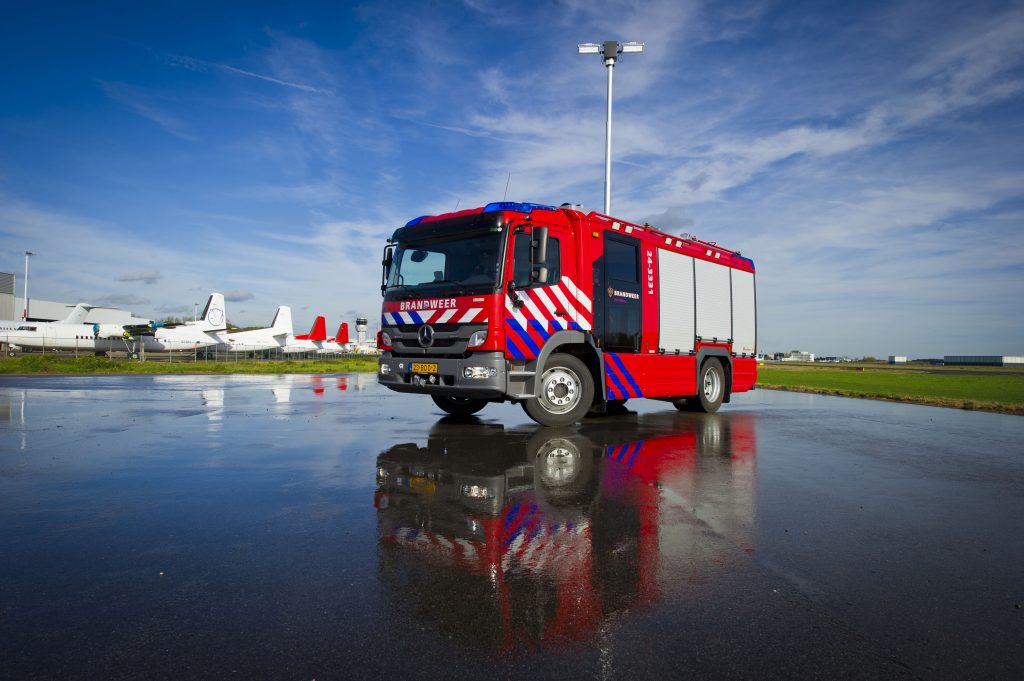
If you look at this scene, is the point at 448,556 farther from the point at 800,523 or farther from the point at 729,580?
the point at 800,523

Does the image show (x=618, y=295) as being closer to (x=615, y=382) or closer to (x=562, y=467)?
(x=615, y=382)

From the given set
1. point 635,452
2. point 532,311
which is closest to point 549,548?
point 635,452

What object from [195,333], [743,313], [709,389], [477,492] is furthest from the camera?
[195,333]

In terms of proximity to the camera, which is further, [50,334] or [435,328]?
[50,334]

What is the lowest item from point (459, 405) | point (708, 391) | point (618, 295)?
point (459, 405)

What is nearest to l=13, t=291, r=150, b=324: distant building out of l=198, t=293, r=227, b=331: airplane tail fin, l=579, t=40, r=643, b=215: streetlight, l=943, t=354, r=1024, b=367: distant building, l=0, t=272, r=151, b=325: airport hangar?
l=0, t=272, r=151, b=325: airport hangar

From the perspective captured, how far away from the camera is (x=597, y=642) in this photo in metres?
2.39

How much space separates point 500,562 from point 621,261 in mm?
7650

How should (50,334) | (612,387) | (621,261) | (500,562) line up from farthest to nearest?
(50,334) < (621,261) < (612,387) < (500,562)

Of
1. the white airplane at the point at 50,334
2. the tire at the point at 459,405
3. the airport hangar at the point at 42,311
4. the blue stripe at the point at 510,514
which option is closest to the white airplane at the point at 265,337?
the white airplane at the point at 50,334

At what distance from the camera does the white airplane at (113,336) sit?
47.6m

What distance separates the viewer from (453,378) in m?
8.52

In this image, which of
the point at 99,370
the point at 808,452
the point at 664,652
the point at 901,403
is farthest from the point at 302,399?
the point at 99,370

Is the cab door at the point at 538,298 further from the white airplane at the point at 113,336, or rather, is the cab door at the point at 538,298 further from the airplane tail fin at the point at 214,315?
the airplane tail fin at the point at 214,315
